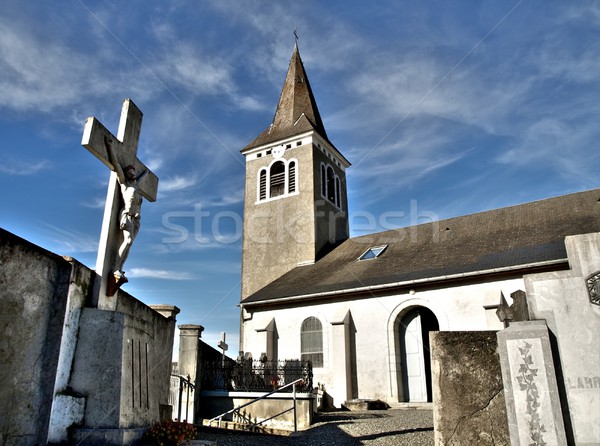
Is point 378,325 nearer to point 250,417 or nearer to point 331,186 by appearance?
point 250,417

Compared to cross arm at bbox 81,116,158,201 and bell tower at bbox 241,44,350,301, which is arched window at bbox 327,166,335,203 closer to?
bell tower at bbox 241,44,350,301

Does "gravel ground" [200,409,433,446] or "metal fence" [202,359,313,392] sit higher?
"metal fence" [202,359,313,392]

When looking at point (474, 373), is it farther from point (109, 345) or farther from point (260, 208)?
point (260, 208)

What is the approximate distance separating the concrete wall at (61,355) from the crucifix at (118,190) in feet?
0.98

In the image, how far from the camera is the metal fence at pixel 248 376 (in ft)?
42.2

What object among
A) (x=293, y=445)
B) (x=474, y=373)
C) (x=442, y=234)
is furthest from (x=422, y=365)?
(x=474, y=373)

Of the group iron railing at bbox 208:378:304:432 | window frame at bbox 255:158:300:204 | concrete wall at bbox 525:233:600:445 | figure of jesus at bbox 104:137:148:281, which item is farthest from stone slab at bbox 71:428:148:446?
window frame at bbox 255:158:300:204

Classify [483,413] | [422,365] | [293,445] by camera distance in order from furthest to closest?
[422,365] < [293,445] < [483,413]

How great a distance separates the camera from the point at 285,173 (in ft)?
85.5

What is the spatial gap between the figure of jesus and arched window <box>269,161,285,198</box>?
2042 centimetres

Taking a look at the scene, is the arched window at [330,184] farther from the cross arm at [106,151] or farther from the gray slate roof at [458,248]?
the cross arm at [106,151]

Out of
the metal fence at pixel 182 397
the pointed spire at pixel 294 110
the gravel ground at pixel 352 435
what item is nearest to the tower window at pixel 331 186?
the pointed spire at pixel 294 110

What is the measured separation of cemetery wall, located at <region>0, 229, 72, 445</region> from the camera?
3.79 meters

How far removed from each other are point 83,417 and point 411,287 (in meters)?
13.3
